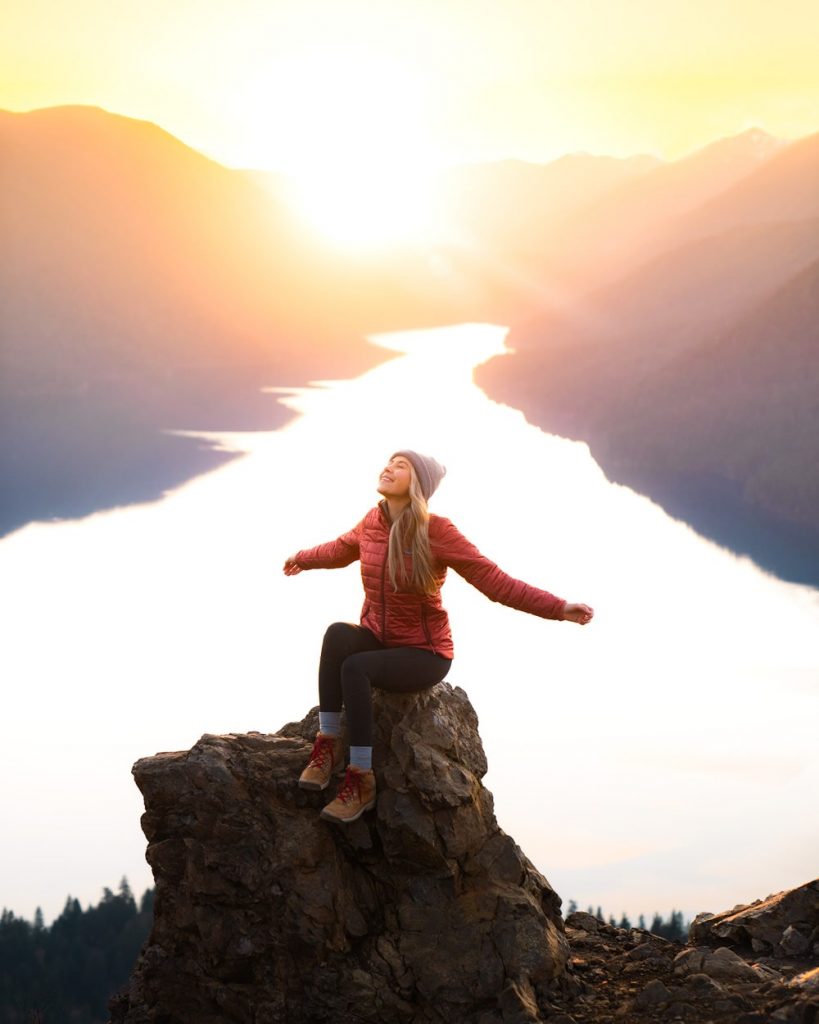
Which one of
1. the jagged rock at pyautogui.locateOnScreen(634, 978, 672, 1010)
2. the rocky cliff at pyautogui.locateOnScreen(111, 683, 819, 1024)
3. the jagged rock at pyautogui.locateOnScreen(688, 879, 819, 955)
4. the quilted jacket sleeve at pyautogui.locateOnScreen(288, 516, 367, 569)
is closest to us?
the jagged rock at pyautogui.locateOnScreen(634, 978, 672, 1010)

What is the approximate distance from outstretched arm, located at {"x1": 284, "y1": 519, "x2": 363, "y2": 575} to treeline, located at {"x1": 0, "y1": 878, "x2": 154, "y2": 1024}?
22.0 m

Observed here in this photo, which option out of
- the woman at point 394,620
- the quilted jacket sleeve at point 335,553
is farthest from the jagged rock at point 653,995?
the quilted jacket sleeve at point 335,553

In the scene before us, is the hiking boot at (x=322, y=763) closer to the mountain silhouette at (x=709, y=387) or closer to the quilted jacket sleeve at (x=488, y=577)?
the quilted jacket sleeve at (x=488, y=577)

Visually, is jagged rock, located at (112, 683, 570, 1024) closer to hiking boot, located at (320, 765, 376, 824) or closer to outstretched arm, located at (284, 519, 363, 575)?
hiking boot, located at (320, 765, 376, 824)

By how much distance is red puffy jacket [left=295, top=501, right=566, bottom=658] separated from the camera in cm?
690

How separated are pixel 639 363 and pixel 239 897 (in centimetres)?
7706

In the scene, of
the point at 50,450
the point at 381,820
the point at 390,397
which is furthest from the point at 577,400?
the point at 381,820

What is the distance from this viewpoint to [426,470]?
717 cm

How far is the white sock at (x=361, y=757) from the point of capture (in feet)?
22.1

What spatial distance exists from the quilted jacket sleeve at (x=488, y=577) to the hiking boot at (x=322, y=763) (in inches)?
48.1

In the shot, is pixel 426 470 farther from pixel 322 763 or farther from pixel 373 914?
pixel 373 914

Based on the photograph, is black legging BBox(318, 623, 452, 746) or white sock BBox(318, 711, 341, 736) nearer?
black legging BBox(318, 623, 452, 746)

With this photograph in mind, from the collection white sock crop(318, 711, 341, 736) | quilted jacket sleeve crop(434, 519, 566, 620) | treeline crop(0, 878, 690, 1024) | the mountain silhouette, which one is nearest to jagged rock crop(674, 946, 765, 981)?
quilted jacket sleeve crop(434, 519, 566, 620)

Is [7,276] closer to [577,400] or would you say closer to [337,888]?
[577,400]
